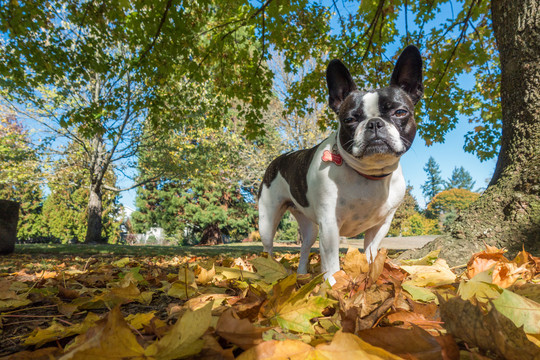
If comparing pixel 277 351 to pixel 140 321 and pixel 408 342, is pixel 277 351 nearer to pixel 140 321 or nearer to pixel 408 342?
pixel 408 342

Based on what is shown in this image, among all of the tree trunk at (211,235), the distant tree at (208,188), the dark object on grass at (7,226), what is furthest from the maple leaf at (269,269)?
the tree trunk at (211,235)

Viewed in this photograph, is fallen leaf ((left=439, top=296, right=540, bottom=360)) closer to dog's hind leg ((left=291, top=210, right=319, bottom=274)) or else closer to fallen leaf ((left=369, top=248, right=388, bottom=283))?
fallen leaf ((left=369, top=248, right=388, bottom=283))

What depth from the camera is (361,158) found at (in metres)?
1.83

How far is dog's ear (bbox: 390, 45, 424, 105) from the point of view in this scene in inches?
81.0

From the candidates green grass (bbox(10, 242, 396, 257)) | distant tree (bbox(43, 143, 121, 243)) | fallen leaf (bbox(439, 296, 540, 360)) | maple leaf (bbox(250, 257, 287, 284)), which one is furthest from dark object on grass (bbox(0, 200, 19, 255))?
distant tree (bbox(43, 143, 121, 243))

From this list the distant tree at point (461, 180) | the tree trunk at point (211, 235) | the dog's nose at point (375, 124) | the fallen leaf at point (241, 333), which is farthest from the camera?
the distant tree at point (461, 180)

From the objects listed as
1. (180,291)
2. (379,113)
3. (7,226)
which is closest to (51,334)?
(180,291)

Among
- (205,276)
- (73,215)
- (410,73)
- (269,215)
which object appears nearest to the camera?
(205,276)

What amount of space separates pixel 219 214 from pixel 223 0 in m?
18.8

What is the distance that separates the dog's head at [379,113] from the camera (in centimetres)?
180

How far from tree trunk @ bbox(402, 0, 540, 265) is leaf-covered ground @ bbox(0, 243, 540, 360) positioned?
24.1 inches

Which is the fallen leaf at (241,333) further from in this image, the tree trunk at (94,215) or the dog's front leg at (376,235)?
the tree trunk at (94,215)

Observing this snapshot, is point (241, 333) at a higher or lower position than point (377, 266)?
A: lower

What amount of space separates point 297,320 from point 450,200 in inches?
2593
